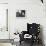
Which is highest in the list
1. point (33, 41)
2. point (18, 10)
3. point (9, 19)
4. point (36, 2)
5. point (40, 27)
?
point (36, 2)

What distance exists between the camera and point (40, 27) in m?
2.73

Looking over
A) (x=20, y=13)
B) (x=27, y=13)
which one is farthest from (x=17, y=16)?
(x=27, y=13)

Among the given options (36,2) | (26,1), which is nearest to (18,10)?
(26,1)

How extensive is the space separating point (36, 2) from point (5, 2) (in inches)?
32.0

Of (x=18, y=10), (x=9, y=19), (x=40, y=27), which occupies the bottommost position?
(x=40, y=27)

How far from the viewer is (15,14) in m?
2.82

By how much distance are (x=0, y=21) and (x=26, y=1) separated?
2.86ft

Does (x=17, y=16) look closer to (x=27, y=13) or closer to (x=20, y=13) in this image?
(x=20, y=13)

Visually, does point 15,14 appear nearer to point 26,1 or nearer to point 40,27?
point 26,1

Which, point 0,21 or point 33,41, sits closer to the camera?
point 33,41

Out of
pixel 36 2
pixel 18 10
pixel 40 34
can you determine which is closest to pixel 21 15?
pixel 18 10

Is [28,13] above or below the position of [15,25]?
above

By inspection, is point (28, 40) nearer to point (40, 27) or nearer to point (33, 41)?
point (33, 41)

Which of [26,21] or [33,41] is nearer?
[33,41]
